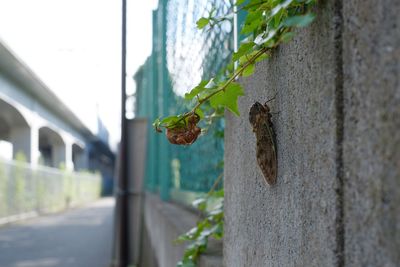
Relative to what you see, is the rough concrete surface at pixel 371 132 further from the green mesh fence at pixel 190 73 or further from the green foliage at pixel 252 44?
the green mesh fence at pixel 190 73

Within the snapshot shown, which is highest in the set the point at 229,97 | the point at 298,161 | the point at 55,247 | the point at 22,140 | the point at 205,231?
the point at 22,140

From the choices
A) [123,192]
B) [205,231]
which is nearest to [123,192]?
[123,192]

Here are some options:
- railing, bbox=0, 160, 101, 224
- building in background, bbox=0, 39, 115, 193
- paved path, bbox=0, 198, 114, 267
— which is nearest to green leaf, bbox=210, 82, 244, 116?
paved path, bbox=0, 198, 114, 267

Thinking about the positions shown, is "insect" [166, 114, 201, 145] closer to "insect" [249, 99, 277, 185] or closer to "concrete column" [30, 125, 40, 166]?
"insect" [249, 99, 277, 185]

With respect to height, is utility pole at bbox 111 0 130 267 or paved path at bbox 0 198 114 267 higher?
utility pole at bbox 111 0 130 267

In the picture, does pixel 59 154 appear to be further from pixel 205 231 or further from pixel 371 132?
pixel 371 132

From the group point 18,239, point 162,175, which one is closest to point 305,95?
point 162,175
